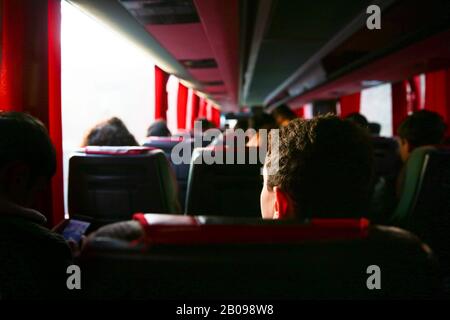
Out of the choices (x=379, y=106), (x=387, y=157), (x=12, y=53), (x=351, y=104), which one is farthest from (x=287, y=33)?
(x=379, y=106)

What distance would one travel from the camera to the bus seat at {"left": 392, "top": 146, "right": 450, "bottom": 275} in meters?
2.35

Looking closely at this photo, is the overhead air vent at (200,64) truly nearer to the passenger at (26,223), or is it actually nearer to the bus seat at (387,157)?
the bus seat at (387,157)

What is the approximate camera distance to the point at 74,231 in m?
1.51

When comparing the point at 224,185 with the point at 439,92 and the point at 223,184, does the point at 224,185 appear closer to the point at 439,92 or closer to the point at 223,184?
the point at 223,184

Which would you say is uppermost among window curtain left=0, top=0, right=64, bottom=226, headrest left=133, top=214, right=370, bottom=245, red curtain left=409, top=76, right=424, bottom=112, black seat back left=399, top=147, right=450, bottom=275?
red curtain left=409, top=76, right=424, bottom=112

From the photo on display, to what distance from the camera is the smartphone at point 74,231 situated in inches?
57.9

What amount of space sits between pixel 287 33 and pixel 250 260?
6.31 metres

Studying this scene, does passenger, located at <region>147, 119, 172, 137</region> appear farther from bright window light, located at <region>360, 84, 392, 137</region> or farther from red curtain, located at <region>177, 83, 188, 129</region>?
bright window light, located at <region>360, 84, 392, 137</region>

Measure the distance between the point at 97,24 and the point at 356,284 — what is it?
14.6ft

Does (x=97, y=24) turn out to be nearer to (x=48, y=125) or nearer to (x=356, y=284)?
(x=48, y=125)

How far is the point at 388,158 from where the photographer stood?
399 cm

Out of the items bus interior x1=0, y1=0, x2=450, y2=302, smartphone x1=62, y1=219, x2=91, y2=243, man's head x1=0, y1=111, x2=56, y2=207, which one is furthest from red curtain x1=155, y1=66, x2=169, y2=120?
man's head x1=0, y1=111, x2=56, y2=207

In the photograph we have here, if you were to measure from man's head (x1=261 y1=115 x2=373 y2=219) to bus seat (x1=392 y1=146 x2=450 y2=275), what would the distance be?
1.50 m
